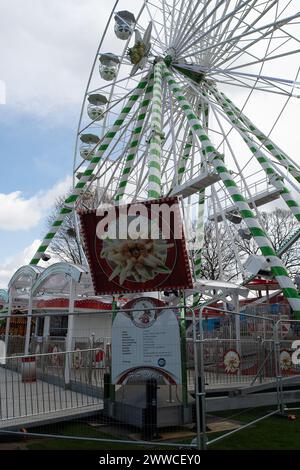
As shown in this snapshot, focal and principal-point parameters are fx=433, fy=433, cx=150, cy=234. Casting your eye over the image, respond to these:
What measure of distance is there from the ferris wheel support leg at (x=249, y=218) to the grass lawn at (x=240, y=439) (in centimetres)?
415

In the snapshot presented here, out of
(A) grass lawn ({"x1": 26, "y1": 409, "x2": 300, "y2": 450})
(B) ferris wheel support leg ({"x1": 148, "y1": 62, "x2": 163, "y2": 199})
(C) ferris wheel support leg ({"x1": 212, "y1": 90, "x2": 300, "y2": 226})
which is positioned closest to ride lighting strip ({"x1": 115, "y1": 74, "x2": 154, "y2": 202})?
(B) ferris wheel support leg ({"x1": 148, "y1": 62, "x2": 163, "y2": 199})

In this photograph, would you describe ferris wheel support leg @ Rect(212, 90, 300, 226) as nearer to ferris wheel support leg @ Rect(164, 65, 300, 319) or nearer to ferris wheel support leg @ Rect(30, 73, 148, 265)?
ferris wheel support leg @ Rect(164, 65, 300, 319)

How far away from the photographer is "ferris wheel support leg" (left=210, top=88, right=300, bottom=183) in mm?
17812

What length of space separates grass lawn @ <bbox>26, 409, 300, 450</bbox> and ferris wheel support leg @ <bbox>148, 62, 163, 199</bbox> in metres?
7.01

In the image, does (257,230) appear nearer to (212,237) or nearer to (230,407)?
(230,407)

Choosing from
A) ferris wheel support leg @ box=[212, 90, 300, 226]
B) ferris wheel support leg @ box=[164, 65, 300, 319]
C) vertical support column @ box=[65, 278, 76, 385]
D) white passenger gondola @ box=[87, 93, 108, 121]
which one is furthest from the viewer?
white passenger gondola @ box=[87, 93, 108, 121]

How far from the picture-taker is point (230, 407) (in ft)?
28.9

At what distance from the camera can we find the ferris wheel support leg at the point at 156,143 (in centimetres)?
1329

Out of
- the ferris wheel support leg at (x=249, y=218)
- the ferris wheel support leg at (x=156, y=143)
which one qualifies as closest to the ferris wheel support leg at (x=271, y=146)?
the ferris wheel support leg at (x=249, y=218)

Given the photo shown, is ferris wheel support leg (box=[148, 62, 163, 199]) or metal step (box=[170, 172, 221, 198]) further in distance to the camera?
metal step (box=[170, 172, 221, 198])

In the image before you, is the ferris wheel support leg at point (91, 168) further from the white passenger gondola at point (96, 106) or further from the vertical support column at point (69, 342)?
the vertical support column at point (69, 342)
